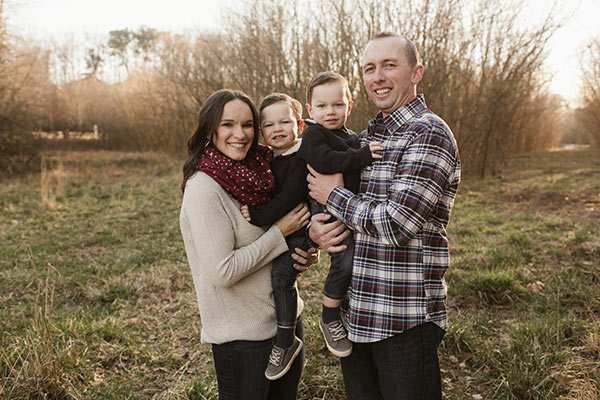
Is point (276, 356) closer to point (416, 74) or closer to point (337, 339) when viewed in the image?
point (337, 339)

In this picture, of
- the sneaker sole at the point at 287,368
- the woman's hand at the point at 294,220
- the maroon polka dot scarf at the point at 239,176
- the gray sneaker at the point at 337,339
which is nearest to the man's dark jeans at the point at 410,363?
the gray sneaker at the point at 337,339

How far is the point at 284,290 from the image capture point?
1981 mm

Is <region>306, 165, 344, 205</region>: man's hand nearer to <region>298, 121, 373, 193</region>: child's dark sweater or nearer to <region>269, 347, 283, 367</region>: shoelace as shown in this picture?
<region>298, 121, 373, 193</region>: child's dark sweater

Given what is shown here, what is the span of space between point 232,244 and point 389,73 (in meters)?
1.04

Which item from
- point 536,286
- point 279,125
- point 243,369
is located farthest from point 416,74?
point 536,286

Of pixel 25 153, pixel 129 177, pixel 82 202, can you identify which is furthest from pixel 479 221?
pixel 25 153

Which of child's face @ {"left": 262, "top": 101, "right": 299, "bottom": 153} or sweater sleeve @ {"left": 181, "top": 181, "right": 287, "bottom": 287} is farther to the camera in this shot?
child's face @ {"left": 262, "top": 101, "right": 299, "bottom": 153}

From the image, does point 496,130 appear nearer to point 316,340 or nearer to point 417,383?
point 316,340

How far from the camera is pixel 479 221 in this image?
7.97 m

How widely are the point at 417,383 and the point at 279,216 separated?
3.15 ft

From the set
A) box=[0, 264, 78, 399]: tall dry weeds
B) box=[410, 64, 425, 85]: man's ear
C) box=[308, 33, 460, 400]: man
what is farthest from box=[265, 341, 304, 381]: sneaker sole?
box=[0, 264, 78, 399]: tall dry weeds

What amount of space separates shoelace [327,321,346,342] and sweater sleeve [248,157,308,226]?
593 millimetres

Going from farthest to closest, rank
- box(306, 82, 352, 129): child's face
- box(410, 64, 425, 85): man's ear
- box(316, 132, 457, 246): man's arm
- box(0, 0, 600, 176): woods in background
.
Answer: box(0, 0, 600, 176): woods in background → box(306, 82, 352, 129): child's face → box(410, 64, 425, 85): man's ear → box(316, 132, 457, 246): man's arm

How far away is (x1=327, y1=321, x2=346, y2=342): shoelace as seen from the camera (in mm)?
1974
